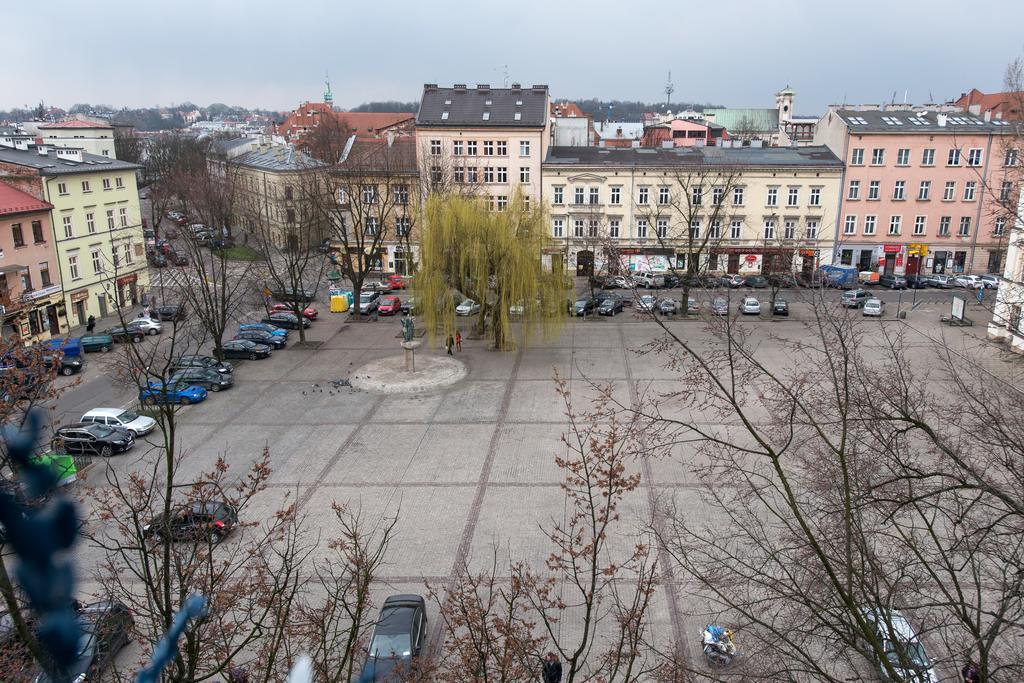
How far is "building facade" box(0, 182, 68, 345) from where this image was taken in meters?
30.7

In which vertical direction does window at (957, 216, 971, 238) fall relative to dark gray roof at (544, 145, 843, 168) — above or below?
below

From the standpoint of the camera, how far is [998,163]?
4197 cm

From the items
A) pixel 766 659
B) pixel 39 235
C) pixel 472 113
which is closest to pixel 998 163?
pixel 472 113

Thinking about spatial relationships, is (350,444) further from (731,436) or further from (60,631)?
(60,631)

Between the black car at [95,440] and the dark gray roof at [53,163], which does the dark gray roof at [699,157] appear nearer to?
the dark gray roof at [53,163]

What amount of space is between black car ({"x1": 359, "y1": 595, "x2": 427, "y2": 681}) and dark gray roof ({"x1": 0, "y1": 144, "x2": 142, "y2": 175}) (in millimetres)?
30512

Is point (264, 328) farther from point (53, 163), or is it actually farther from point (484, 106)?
point (484, 106)

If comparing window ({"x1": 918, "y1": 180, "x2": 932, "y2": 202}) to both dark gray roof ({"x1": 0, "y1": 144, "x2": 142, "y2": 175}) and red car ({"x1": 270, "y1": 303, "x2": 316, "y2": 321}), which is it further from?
dark gray roof ({"x1": 0, "y1": 144, "x2": 142, "y2": 175})

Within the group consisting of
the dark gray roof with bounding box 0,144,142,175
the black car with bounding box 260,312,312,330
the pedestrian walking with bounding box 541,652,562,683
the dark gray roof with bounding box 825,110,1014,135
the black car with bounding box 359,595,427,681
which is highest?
the dark gray roof with bounding box 825,110,1014,135

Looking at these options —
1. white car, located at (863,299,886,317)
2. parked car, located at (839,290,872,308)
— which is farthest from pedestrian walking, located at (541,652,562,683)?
parked car, located at (839,290,872,308)

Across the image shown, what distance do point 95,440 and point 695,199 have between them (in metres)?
33.4

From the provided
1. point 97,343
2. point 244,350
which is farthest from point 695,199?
point 97,343

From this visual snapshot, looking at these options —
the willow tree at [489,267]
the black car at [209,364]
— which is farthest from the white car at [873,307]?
the black car at [209,364]

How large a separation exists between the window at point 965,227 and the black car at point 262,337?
39217 millimetres
